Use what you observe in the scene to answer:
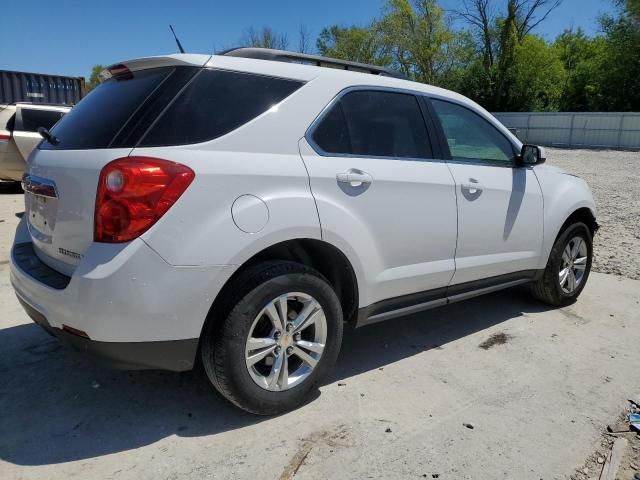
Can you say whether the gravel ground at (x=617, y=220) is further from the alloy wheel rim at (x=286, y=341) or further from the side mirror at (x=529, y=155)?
the alloy wheel rim at (x=286, y=341)

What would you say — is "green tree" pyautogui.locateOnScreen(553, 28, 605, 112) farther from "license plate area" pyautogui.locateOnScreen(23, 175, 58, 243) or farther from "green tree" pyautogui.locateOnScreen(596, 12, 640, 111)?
"license plate area" pyautogui.locateOnScreen(23, 175, 58, 243)

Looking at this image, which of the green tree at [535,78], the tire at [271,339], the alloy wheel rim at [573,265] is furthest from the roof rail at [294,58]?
the green tree at [535,78]

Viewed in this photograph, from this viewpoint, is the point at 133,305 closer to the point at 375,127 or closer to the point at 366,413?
the point at 366,413

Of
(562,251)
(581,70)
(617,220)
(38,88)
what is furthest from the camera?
(581,70)

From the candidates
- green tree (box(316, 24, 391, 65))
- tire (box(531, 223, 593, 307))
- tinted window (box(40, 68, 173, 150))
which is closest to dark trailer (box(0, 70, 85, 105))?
tinted window (box(40, 68, 173, 150))

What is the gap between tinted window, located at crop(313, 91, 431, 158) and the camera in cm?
298

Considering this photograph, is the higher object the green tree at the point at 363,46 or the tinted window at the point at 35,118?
the green tree at the point at 363,46

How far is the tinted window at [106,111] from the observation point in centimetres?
259

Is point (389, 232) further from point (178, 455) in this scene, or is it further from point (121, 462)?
point (121, 462)

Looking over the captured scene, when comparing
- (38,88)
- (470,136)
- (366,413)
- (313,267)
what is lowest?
(366,413)

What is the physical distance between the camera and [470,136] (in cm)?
396

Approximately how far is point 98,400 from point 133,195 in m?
1.35

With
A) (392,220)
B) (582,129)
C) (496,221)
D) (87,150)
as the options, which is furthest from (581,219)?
(582,129)

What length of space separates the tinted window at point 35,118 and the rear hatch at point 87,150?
811 cm
